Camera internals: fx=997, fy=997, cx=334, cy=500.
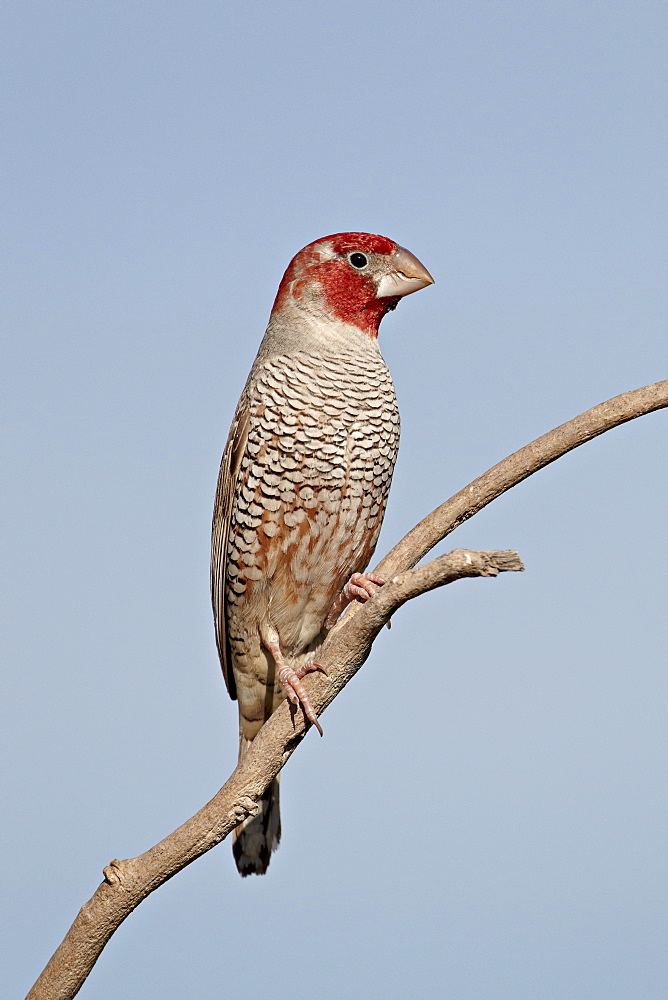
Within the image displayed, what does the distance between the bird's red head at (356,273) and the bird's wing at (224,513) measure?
33.1 inches

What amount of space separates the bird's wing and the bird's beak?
1.11 meters

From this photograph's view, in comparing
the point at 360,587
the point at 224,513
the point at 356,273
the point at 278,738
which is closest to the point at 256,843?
the point at 278,738

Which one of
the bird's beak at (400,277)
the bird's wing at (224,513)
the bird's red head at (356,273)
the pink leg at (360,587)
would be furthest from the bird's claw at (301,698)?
the bird's beak at (400,277)

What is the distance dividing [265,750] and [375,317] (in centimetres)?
275

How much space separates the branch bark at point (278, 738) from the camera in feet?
16.3

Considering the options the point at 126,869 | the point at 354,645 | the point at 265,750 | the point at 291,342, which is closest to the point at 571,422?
the point at 354,645

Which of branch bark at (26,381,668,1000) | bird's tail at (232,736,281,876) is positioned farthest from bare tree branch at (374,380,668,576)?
bird's tail at (232,736,281,876)

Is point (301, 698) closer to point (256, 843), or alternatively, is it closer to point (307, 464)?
point (307, 464)

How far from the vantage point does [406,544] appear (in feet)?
17.4

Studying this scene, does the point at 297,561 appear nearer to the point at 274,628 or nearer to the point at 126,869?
the point at 274,628

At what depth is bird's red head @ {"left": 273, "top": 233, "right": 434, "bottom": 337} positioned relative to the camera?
6117mm

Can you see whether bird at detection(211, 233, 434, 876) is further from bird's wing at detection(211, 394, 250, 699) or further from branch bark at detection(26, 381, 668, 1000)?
branch bark at detection(26, 381, 668, 1000)

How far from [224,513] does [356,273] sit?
5.55 feet

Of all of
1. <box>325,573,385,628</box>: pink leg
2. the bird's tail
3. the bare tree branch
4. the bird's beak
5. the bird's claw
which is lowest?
the bird's tail
